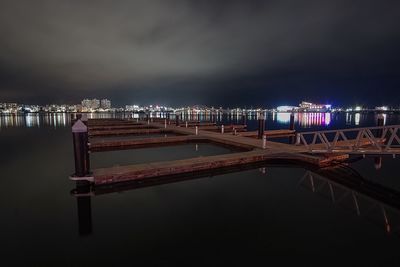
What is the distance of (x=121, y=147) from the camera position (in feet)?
72.1

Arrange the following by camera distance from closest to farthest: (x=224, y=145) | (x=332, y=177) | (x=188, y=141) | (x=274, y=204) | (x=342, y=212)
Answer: (x=342, y=212), (x=274, y=204), (x=332, y=177), (x=224, y=145), (x=188, y=141)

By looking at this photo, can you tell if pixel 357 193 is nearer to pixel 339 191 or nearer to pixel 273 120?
pixel 339 191

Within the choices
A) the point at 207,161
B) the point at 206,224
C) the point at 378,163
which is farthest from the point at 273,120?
the point at 206,224

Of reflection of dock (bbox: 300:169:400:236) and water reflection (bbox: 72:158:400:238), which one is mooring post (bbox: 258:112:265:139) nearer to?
water reflection (bbox: 72:158:400:238)

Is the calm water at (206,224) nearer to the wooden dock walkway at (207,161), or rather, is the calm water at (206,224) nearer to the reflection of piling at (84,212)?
the reflection of piling at (84,212)

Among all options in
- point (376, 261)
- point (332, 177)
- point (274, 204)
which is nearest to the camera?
point (376, 261)

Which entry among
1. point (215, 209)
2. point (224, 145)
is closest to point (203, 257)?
point (215, 209)

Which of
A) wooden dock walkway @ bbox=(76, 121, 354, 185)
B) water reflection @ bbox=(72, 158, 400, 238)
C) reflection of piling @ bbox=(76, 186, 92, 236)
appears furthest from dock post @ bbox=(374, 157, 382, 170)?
reflection of piling @ bbox=(76, 186, 92, 236)

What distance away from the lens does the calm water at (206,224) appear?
6.15 metres

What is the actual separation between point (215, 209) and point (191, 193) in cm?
187

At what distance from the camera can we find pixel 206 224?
7.83m

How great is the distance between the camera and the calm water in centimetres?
615

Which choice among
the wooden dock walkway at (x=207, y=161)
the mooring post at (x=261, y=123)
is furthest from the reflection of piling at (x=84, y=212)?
the mooring post at (x=261, y=123)

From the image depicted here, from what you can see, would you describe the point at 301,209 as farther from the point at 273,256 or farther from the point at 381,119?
the point at 381,119
